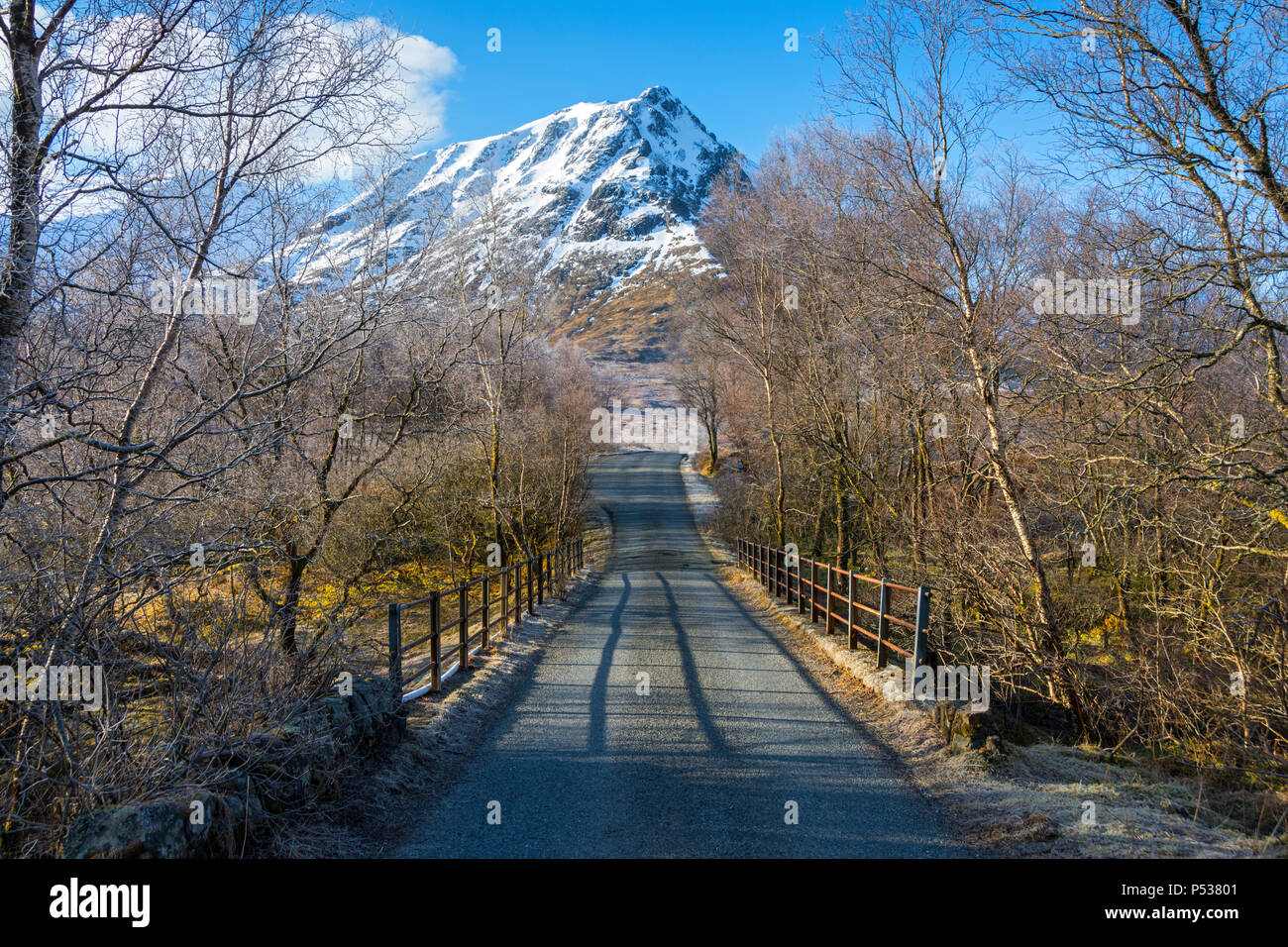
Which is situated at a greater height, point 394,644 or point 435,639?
point 394,644

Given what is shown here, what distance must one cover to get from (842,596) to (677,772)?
5.92m

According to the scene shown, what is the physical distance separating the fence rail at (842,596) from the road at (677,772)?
1049 millimetres

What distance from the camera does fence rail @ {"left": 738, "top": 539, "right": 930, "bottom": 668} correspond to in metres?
7.64

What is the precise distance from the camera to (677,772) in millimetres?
5723

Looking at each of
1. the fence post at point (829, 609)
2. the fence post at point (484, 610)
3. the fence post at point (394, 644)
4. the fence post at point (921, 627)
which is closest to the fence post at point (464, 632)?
the fence post at point (484, 610)

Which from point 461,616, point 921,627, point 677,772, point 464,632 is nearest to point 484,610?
point 464,632

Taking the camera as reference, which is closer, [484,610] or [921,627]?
[921,627]

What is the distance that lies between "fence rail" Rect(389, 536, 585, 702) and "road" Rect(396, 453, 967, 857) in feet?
3.42

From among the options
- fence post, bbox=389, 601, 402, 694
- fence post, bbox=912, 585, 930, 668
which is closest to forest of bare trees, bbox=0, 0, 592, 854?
fence post, bbox=389, 601, 402, 694

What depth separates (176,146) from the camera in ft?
19.8

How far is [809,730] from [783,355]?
44.0ft

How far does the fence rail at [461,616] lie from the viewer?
7.03m

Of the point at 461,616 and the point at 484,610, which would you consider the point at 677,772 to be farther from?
the point at 484,610
